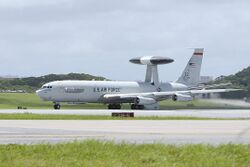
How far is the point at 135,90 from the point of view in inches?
3300

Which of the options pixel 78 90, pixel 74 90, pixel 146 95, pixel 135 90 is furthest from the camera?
pixel 135 90

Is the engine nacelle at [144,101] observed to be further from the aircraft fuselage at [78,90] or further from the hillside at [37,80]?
the hillside at [37,80]

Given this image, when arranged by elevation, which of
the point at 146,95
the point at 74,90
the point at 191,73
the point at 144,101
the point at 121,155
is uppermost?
the point at 191,73

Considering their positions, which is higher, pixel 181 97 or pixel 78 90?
pixel 78 90

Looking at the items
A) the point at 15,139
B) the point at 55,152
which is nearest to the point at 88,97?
the point at 15,139

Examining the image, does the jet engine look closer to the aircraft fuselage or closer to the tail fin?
the aircraft fuselage

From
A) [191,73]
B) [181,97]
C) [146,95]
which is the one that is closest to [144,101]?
[146,95]

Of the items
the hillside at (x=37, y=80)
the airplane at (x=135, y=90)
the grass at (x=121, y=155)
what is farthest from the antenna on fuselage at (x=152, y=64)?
the hillside at (x=37, y=80)

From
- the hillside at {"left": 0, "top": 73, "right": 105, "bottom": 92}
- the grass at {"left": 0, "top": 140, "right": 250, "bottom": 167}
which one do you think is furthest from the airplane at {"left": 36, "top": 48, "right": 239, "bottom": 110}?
the hillside at {"left": 0, "top": 73, "right": 105, "bottom": 92}

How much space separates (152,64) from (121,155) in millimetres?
70021

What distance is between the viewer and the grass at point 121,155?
15.9 m

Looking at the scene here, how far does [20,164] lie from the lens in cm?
1534

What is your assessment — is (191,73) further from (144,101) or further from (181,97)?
(144,101)

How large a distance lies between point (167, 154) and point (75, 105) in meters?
68.9
